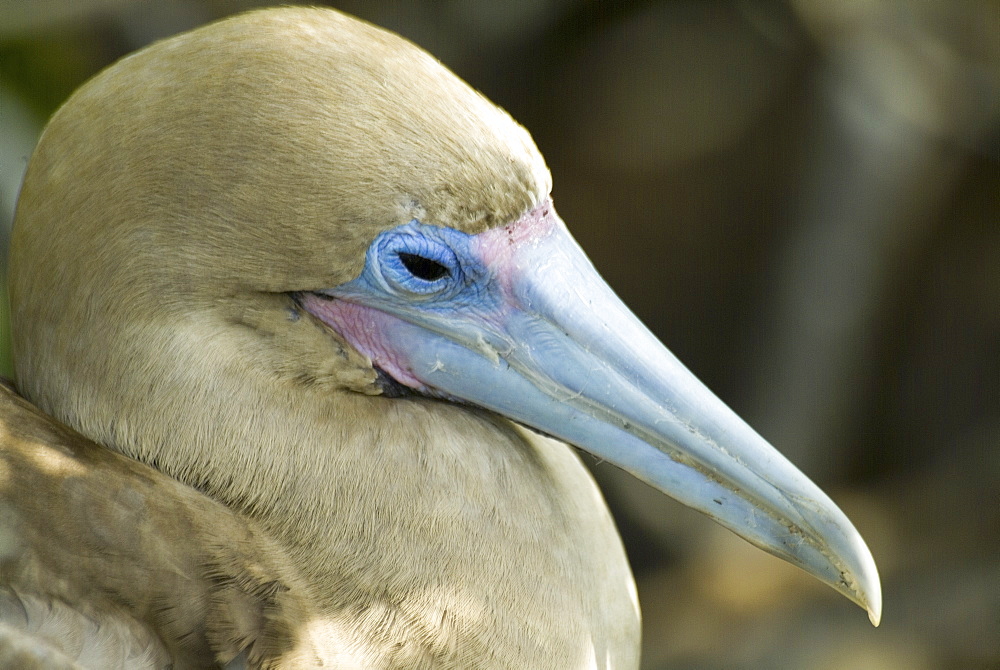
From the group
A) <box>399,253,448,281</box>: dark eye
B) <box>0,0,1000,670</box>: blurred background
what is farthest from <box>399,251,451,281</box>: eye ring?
<box>0,0,1000,670</box>: blurred background

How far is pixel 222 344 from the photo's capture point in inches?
53.6

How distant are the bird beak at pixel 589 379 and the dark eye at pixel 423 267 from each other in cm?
4

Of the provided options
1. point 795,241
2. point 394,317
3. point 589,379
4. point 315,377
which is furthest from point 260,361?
point 795,241

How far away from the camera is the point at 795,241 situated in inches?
136

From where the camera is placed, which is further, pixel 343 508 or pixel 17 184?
pixel 17 184

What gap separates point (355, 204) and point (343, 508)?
1.31ft

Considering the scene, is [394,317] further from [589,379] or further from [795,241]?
[795,241]

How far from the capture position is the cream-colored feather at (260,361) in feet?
4.22

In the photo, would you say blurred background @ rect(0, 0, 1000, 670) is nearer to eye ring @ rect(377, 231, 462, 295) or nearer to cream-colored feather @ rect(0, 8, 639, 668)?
cream-colored feather @ rect(0, 8, 639, 668)

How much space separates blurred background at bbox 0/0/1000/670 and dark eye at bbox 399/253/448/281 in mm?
2084

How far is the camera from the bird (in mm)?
1284

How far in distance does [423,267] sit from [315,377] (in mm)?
210

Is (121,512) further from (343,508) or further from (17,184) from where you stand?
(17,184)

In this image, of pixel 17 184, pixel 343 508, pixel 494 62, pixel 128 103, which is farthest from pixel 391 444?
pixel 494 62
